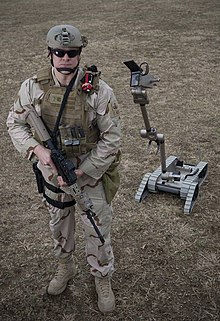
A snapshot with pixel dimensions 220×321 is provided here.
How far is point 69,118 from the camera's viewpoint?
3268 millimetres

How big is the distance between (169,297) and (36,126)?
6.58 feet

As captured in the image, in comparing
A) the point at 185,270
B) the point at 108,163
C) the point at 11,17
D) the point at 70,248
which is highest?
the point at 108,163

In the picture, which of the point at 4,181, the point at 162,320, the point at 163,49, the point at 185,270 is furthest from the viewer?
the point at 163,49

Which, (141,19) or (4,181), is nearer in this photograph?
(4,181)

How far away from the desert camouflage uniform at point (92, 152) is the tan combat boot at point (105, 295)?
9.4 inches

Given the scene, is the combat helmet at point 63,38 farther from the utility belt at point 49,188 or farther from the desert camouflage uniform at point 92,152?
the utility belt at point 49,188

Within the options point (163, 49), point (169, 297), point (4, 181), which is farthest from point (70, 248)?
point (163, 49)

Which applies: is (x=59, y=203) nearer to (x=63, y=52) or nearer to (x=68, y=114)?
(x=68, y=114)

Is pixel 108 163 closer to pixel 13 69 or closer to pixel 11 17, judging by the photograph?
pixel 13 69

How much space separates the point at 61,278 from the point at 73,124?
5.29ft

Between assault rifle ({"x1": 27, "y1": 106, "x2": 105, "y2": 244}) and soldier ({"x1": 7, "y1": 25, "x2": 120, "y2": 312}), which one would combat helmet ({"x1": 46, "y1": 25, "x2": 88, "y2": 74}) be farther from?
assault rifle ({"x1": 27, "y1": 106, "x2": 105, "y2": 244})

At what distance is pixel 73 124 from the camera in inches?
129

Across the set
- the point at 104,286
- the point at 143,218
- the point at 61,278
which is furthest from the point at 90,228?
the point at 143,218

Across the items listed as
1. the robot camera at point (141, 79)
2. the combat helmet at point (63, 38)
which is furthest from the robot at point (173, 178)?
the combat helmet at point (63, 38)
